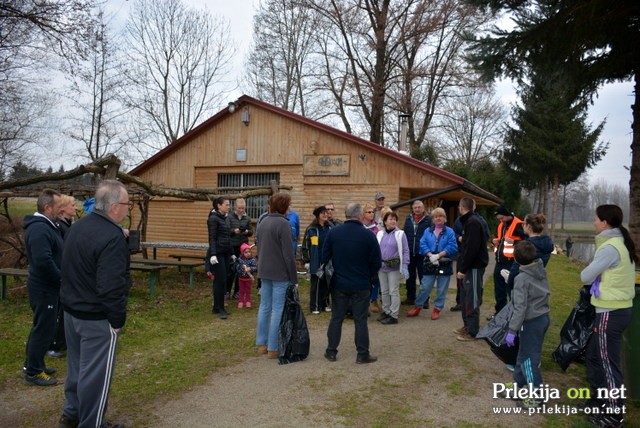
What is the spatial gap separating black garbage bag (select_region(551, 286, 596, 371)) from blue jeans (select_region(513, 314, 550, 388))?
2.03 feet

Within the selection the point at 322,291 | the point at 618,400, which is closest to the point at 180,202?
the point at 322,291

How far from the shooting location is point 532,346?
14.9 feet

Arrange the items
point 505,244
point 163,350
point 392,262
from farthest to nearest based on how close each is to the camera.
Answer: point 392,262 < point 505,244 < point 163,350

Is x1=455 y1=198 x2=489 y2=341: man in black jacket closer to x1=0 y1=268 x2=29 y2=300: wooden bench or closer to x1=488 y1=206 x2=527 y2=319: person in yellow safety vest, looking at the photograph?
x1=488 y1=206 x2=527 y2=319: person in yellow safety vest

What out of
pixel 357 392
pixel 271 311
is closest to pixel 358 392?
pixel 357 392

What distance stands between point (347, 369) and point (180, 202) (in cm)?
1330

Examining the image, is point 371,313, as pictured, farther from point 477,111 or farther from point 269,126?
point 477,111

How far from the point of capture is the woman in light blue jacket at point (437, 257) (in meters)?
7.67

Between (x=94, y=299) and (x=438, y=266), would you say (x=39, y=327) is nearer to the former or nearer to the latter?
(x=94, y=299)

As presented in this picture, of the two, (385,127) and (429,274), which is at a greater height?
(385,127)

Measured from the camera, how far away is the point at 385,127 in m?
30.2

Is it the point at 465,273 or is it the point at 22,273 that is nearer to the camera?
the point at 465,273

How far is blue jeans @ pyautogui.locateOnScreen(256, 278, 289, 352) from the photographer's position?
573 centimetres

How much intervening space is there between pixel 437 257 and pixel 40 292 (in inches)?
215
